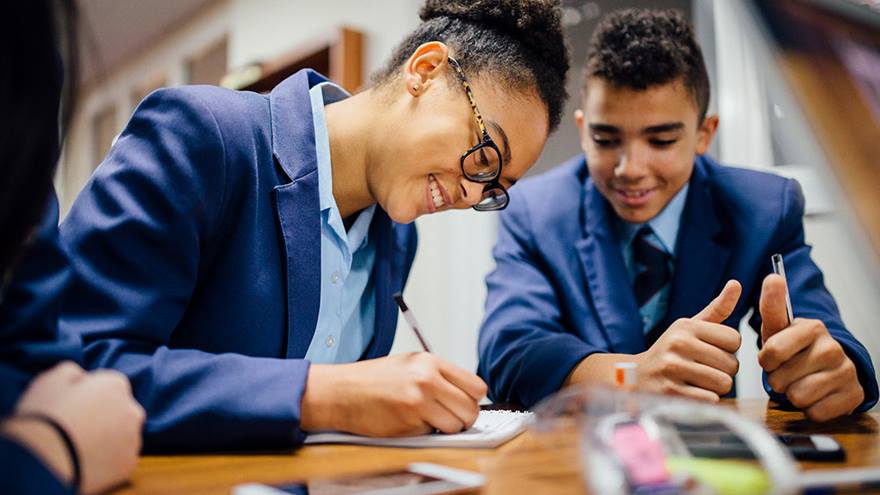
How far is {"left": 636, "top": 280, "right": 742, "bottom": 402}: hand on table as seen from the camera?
35.8 inches

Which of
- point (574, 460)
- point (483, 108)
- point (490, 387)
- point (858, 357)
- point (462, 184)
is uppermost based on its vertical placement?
point (483, 108)

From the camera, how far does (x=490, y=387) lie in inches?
49.6

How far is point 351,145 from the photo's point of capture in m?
1.10

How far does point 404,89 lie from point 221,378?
53cm

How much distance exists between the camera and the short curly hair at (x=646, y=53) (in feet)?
4.34

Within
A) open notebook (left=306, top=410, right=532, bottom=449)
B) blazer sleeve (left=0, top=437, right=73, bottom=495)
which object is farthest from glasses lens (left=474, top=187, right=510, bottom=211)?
blazer sleeve (left=0, top=437, right=73, bottom=495)

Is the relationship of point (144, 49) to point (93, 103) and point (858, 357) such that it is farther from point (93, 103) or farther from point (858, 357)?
point (858, 357)

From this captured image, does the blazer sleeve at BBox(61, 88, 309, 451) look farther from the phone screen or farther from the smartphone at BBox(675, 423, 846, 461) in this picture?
the smartphone at BBox(675, 423, 846, 461)

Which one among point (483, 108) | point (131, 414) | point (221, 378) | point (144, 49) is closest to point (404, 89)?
point (483, 108)

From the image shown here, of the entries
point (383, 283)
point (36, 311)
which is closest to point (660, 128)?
point (383, 283)

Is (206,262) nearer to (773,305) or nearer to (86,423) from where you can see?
(86,423)

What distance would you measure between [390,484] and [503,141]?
1.95 ft

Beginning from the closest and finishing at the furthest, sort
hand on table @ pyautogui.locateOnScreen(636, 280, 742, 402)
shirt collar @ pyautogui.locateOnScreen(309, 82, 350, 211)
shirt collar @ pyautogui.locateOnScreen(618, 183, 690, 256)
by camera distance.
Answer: hand on table @ pyautogui.locateOnScreen(636, 280, 742, 402), shirt collar @ pyautogui.locateOnScreen(309, 82, 350, 211), shirt collar @ pyautogui.locateOnScreen(618, 183, 690, 256)

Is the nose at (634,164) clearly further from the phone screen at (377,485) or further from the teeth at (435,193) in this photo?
the phone screen at (377,485)
